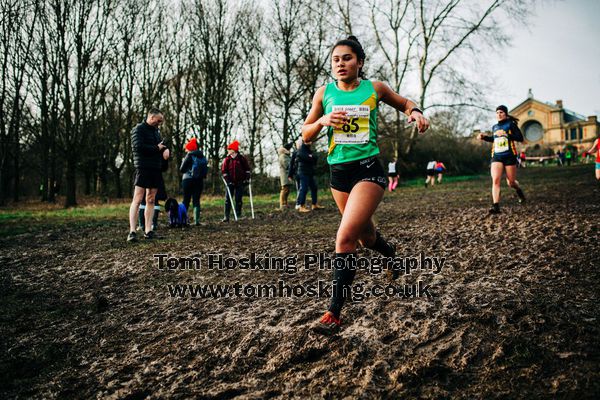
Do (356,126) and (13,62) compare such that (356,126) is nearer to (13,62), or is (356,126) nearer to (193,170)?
(193,170)

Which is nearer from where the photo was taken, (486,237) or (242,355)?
(242,355)

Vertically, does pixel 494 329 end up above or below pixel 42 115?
below

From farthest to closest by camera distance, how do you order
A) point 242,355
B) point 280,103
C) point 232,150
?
1. point 280,103
2. point 232,150
3. point 242,355

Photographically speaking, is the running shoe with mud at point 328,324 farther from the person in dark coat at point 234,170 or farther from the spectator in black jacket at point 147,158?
the person in dark coat at point 234,170

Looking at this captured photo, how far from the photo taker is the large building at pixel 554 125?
7469 cm

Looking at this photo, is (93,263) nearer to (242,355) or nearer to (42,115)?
(242,355)

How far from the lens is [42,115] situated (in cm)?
2156

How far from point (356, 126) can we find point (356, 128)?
2 centimetres

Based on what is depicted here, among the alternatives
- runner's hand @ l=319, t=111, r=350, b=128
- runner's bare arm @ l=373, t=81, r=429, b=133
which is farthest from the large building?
runner's hand @ l=319, t=111, r=350, b=128

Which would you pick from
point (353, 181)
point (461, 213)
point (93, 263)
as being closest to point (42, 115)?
point (93, 263)

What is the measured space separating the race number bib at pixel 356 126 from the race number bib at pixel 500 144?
6.12m

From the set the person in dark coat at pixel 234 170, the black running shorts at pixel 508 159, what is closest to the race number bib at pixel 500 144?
the black running shorts at pixel 508 159

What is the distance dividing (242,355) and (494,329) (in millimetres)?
1740

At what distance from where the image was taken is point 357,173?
3.13m
